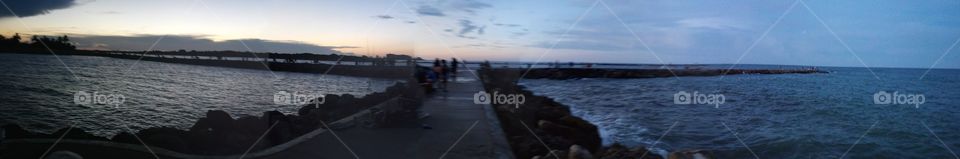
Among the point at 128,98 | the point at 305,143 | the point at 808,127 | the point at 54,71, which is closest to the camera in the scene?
the point at 305,143

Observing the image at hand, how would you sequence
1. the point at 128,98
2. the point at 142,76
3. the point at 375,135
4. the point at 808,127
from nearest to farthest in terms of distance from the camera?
the point at 375,135 → the point at 128,98 → the point at 142,76 → the point at 808,127

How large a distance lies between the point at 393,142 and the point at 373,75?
15226 millimetres

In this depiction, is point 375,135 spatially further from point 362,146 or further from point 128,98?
point 128,98

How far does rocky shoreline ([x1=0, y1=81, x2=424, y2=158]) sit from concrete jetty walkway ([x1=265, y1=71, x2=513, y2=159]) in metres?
0.43

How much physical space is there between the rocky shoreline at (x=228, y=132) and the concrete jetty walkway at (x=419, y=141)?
428 millimetres

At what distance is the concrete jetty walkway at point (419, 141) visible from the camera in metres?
6.79

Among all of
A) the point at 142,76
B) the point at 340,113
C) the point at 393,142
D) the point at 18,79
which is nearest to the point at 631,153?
the point at 393,142

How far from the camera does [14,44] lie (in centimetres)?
1312

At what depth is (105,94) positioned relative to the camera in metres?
12.0

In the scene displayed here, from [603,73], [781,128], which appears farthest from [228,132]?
[603,73]

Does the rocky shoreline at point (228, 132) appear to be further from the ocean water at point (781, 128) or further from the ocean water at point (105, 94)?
the ocean water at point (781, 128)

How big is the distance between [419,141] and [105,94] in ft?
26.9

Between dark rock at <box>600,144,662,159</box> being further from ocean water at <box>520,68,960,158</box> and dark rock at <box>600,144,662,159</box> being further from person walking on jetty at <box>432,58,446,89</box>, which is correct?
person walking on jetty at <box>432,58,446,89</box>

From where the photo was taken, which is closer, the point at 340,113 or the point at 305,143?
the point at 305,143
